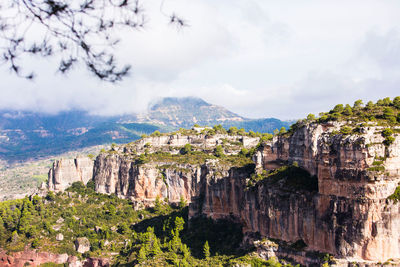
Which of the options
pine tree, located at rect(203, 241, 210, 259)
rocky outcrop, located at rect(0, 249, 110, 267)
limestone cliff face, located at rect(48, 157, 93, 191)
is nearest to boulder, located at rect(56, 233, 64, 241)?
rocky outcrop, located at rect(0, 249, 110, 267)

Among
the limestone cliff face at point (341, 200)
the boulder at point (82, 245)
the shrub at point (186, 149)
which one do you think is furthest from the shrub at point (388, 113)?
the shrub at point (186, 149)

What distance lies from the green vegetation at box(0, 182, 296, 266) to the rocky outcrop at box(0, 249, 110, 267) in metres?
0.74

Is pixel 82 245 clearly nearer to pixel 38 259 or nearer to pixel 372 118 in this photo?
pixel 38 259

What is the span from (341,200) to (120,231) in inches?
1374

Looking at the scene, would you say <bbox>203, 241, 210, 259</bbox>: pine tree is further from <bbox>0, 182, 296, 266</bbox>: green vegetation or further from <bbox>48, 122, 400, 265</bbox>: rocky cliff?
<bbox>48, 122, 400, 265</bbox>: rocky cliff

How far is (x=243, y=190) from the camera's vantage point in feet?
134

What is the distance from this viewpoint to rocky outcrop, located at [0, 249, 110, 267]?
4766 centimetres

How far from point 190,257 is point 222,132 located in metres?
38.8

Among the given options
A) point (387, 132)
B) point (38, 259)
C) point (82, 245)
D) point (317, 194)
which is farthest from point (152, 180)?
point (387, 132)

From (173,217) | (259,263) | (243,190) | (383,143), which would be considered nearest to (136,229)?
(173,217)

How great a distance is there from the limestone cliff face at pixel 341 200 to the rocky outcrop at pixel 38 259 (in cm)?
2427

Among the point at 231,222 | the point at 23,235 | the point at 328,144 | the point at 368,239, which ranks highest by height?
the point at 328,144

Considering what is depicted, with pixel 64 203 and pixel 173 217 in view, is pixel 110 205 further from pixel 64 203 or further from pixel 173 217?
pixel 173 217

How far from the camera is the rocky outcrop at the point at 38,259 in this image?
156ft
